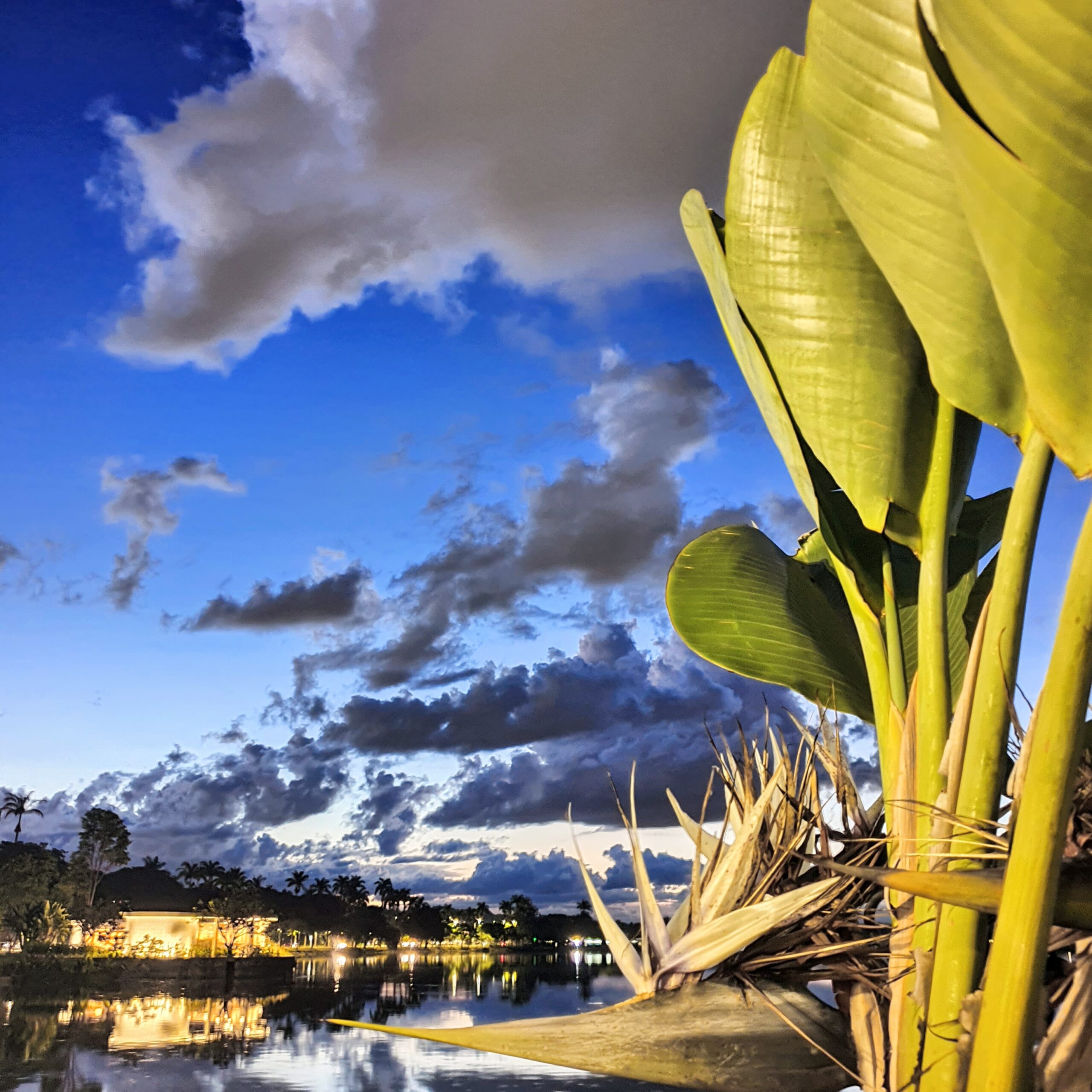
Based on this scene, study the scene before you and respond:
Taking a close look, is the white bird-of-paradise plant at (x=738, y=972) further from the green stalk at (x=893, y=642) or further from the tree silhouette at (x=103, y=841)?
the tree silhouette at (x=103, y=841)

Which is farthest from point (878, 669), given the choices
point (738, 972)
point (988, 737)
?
point (738, 972)

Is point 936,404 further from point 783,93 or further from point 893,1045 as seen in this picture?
point 893,1045

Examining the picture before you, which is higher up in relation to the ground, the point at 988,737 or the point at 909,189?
the point at 909,189

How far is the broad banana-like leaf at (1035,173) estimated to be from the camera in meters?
0.83

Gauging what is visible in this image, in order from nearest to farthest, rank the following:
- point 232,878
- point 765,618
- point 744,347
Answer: point 744,347 < point 765,618 < point 232,878

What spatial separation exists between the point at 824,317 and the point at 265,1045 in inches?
2089

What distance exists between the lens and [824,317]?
4.78 feet

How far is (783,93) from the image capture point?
4.86 ft

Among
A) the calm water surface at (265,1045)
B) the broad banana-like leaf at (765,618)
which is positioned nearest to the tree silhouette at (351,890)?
the calm water surface at (265,1045)

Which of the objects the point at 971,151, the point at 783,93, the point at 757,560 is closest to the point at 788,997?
the point at 757,560

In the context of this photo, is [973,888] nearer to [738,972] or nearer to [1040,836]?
[1040,836]

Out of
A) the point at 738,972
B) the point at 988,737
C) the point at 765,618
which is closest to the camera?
the point at 988,737

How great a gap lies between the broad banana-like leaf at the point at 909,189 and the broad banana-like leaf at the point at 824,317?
18cm

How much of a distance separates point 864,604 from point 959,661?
1.50ft
